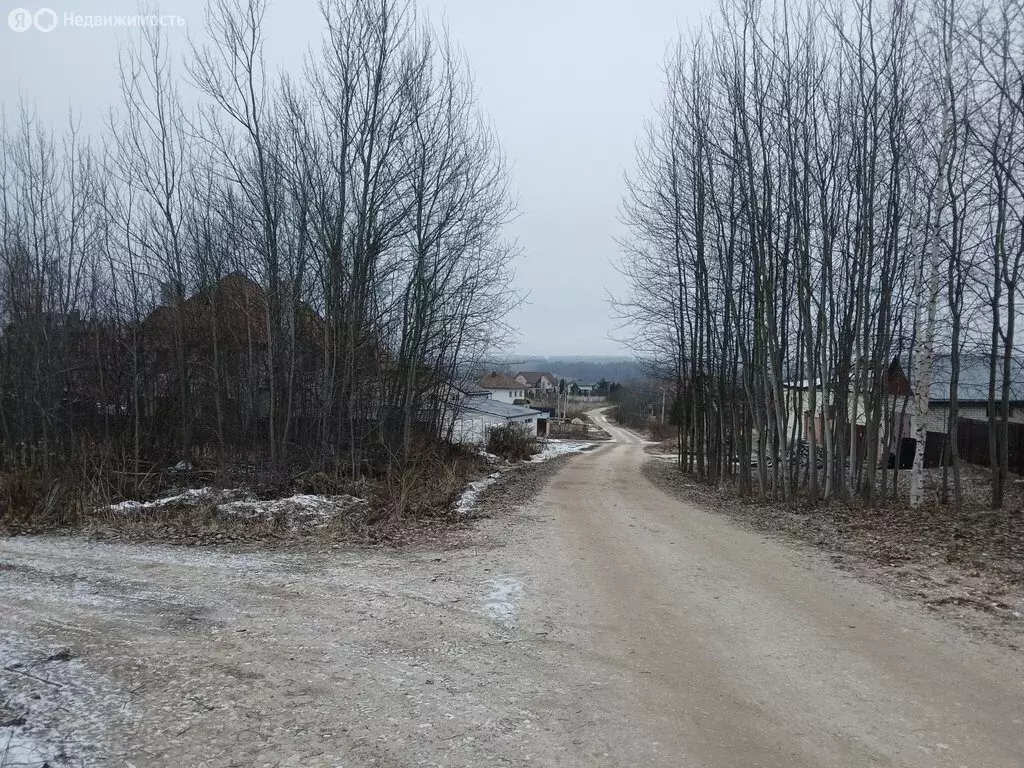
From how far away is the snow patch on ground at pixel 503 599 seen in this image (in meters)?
5.80

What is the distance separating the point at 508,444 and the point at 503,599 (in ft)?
75.6

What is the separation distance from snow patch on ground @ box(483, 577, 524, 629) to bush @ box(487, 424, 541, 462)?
20491 mm

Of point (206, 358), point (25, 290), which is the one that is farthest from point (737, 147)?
point (25, 290)

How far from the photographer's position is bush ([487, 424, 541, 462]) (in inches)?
1127

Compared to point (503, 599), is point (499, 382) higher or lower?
higher

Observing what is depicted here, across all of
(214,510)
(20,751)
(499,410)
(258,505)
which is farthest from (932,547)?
(499,410)

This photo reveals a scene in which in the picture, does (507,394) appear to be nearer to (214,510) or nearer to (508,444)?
(508,444)

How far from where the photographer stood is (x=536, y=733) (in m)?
3.72

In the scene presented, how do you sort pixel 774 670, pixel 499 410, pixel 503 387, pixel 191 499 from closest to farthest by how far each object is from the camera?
pixel 774 670 → pixel 191 499 → pixel 499 410 → pixel 503 387

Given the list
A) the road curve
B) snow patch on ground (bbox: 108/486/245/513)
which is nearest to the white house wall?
snow patch on ground (bbox: 108/486/245/513)

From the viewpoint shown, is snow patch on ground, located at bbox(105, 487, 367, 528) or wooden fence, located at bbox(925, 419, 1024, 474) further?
wooden fence, located at bbox(925, 419, 1024, 474)

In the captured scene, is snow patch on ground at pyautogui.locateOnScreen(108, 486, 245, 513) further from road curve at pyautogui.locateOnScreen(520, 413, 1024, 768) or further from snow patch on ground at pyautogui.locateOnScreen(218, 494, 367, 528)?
road curve at pyautogui.locateOnScreen(520, 413, 1024, 768)

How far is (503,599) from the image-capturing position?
6359 millimetres

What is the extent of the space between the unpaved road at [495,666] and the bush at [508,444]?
20.6 m
